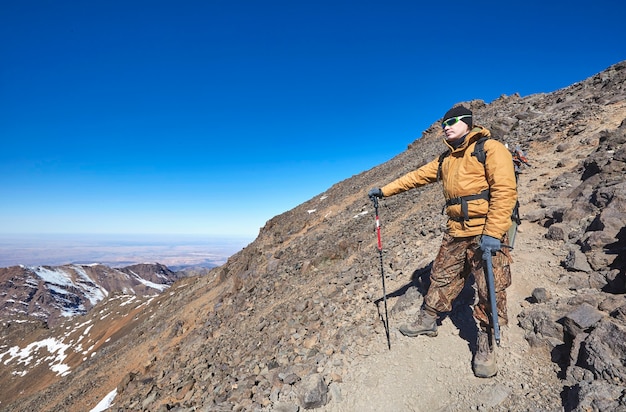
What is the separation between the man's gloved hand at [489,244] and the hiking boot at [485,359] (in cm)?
160

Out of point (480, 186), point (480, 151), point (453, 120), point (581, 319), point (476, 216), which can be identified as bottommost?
point (581, 319)

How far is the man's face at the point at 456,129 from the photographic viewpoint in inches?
199

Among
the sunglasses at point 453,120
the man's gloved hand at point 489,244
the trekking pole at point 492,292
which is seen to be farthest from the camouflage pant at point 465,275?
the sunglasses at point 453,120

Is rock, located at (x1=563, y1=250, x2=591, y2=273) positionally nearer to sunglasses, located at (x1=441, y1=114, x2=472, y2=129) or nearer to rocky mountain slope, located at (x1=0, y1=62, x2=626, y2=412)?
rocky mountain slope, located at (x1=0, y1=62, x2=626, y2=412)

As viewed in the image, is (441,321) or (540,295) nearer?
(540,295)

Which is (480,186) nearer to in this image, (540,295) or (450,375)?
(540,295)

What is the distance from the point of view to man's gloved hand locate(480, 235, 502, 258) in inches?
176

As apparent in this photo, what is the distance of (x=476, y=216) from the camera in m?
4.91

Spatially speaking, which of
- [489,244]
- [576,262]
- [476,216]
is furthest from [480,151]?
[576,262]

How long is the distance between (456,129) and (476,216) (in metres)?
1.49

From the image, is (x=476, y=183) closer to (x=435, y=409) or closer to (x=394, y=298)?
(x=435, y=409)

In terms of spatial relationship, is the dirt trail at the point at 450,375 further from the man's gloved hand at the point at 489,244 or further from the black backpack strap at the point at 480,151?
the black backpack strap at the point at 480,151

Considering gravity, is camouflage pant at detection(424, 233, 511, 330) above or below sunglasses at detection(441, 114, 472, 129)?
below

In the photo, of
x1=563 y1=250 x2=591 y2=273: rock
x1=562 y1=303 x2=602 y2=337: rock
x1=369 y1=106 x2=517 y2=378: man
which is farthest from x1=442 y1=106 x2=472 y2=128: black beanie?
x1=563 y1=250 x2=591 y2=273: rock
